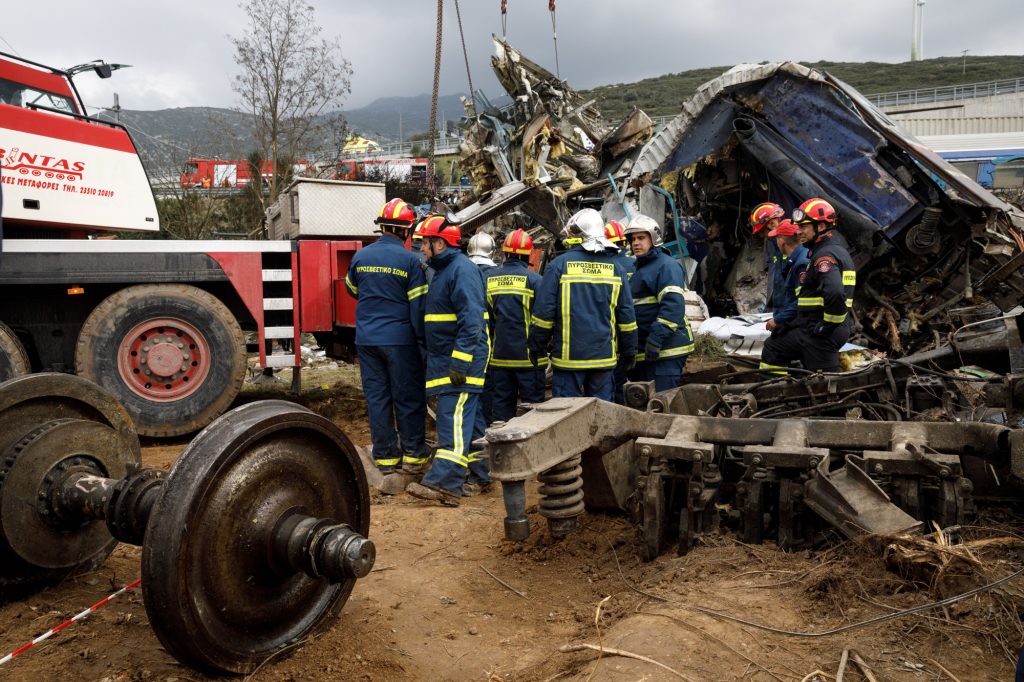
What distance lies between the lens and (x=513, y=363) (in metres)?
6.02

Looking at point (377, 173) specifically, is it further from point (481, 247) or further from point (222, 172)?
point (481, 247)

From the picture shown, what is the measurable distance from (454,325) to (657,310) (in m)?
1.74

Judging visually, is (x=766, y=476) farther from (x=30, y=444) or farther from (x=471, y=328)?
(x=30, y=444)

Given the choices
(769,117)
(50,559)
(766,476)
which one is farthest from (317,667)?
(769,117)

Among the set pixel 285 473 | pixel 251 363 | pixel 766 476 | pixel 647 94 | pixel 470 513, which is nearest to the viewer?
pixel 285 473

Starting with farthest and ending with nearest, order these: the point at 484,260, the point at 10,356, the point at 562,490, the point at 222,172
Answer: the point at 222,172, the point at 484,260, the point at 10,356, the point at 562,490

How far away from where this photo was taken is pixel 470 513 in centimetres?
493

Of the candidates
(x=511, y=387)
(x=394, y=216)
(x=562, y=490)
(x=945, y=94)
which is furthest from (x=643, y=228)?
(x=945, y=94)

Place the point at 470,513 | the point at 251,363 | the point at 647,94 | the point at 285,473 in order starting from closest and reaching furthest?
the point at 285,473
the point at 470,513
the point at 251,363
the point at 647,94

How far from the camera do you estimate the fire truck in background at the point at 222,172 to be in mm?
16469

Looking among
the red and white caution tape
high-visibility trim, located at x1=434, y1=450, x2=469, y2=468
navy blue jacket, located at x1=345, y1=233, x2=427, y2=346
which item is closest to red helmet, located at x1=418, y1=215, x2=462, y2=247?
navy blue jacket, located at x1=345, y1=233, x2=427, y2=346

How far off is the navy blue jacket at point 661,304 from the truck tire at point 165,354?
337 centimetres

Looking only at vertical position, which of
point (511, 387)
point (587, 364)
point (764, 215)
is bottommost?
point (511, 387)

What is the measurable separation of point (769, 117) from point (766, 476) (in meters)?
7.07
